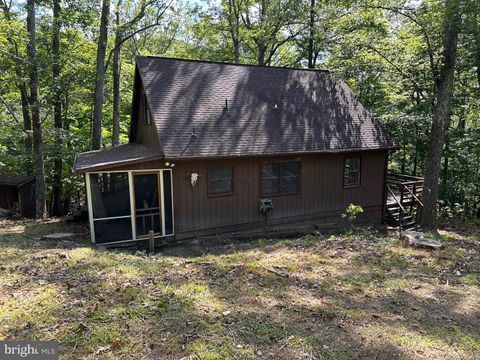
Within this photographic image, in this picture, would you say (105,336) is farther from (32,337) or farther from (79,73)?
(79,73)

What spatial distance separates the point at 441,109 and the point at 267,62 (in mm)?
14925

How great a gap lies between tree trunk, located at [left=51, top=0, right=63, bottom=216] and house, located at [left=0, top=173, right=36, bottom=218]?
1618 mm

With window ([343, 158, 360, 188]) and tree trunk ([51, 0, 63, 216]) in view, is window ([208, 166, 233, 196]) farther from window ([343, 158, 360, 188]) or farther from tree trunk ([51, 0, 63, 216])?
tree trunk ([51, 0, 63, 216])

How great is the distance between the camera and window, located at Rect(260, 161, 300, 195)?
10992mm

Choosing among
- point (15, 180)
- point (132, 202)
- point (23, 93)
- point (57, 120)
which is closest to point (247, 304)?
point (132, 202)

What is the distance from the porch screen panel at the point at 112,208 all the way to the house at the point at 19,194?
280 inches

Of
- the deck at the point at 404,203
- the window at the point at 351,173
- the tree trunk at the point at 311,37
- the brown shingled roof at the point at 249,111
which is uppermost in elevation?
the tree trunk at the point at 311,37

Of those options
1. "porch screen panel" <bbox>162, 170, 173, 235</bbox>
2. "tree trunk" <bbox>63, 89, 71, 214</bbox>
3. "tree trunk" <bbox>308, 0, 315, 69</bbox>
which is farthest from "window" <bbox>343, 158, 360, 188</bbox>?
"tree trunk" <bbox>63, 89, 71, 214</bbox>

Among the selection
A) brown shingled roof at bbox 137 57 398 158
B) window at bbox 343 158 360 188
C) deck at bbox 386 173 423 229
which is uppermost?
brown shingled roof at bbox 137 57 398 158

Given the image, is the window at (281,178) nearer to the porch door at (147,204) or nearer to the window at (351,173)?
the window at (351,173)

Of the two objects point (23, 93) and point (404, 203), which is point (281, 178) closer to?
point (404, 203)

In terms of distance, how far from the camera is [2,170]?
59.4 feet

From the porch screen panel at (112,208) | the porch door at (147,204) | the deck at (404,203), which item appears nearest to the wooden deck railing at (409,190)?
the deck at (404,203)

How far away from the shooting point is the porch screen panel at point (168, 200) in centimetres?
964
